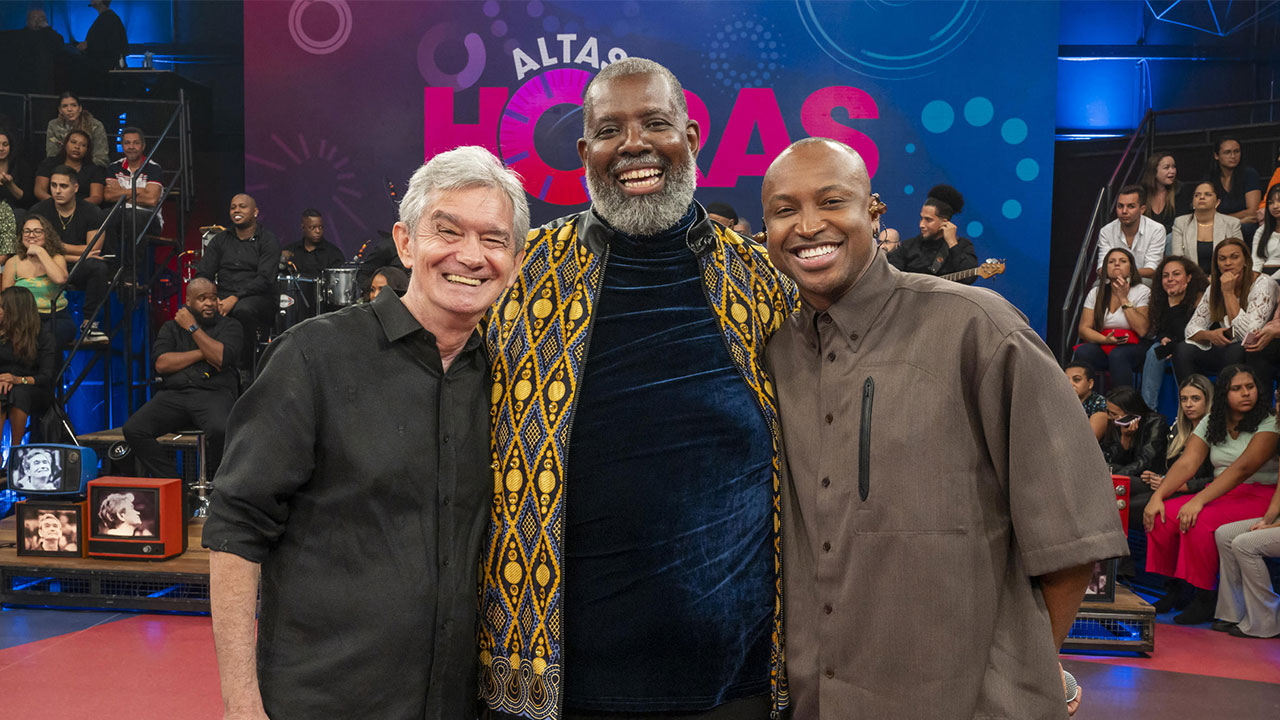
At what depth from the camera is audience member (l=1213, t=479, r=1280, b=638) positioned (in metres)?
5.25

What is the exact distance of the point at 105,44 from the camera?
9.67 metres

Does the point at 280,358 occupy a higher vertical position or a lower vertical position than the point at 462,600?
higher

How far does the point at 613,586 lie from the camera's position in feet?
6.26

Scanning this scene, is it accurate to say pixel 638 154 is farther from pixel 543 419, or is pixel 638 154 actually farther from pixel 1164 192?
pixel 1164 192

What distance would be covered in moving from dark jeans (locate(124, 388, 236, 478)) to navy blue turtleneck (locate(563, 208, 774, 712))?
18.8 ft

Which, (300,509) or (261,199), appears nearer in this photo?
(300,509)

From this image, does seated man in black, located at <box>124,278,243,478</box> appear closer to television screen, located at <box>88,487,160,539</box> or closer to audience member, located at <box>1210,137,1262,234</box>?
television screen, located at <box>88,487,160,539</box>

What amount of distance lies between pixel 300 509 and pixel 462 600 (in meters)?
0.33

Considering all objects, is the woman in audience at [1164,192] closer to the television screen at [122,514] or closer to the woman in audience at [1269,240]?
the woman in audience at [1269,240]

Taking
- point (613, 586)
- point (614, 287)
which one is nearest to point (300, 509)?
point (613, 586)

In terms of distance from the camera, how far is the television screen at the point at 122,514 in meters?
5.29

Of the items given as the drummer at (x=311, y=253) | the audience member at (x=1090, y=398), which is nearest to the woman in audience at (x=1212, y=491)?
the audience member at (x=1090, y=398)

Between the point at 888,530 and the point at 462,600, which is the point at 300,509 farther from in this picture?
the point at 888,530

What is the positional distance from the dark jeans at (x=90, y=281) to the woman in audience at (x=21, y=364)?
0.53m
